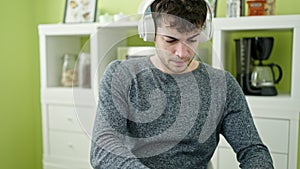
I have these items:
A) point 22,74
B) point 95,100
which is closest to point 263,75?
point 95,100

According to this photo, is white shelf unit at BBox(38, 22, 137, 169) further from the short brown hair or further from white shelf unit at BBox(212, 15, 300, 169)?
the short brown hair

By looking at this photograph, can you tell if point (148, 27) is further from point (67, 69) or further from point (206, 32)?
point (67, 69)

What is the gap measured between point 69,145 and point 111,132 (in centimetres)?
137

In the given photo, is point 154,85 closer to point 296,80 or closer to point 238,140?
point 238,140

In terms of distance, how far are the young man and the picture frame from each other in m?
1.33

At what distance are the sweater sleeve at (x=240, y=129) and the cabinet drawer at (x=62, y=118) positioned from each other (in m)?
1.30

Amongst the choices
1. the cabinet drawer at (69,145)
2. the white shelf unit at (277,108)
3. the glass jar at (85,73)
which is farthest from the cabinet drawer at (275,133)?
the cabinet drawer at (69,145)

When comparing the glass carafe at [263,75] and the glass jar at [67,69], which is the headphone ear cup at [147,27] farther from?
the glass jar at [67,69]

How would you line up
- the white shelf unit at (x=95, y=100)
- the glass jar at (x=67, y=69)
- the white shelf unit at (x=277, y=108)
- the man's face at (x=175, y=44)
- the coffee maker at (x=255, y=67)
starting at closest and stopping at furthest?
the man's face at (x=175, y=44) < the white shelf unit at (x=95, y=100) < the white shelf unit at (x=277, y=108) < the coffee maker at (x=255, y=67) < the glass jar at (x=67, y=69)

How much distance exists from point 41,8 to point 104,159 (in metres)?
1.88

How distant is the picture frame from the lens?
2.24 m

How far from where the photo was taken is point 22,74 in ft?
8.18

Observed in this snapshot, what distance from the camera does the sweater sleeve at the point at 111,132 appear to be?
2.98 ft

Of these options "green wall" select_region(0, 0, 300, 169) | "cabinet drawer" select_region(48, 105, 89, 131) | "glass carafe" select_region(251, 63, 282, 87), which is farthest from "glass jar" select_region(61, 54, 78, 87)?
"glass carafe" select_region(251, 63, 282, 87)
